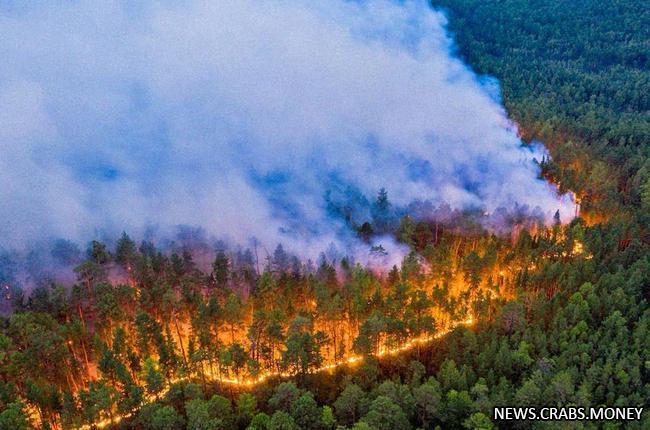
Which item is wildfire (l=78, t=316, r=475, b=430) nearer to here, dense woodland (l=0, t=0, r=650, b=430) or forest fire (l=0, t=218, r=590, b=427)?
forest fire (l=0, t=218, r=590, b=427)

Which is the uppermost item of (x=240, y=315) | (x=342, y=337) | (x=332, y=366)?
(x=240, y=315)

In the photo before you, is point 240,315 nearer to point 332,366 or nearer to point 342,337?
point 332,366

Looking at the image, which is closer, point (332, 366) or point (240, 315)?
point (332, 366)

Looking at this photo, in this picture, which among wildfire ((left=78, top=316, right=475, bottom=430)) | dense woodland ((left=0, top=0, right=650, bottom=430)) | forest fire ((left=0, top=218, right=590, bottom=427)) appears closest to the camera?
dense woodland ((left=0, top=0, right=650, bottom=430))

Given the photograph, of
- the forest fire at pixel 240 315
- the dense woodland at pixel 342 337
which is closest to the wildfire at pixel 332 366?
the forest fire at pixel 240 315

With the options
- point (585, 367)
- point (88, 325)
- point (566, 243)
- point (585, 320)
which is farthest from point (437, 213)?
point (88, 325)

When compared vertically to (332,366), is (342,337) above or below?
above

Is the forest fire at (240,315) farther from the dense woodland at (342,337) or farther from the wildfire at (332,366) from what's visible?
the dense woodland at (342,337)

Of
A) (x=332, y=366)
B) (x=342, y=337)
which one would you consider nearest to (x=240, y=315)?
(x=332, y=366)

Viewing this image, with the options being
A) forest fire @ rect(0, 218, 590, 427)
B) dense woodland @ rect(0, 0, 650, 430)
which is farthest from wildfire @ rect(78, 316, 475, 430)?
dense woodland @ rect(0, 0, 650, 430)

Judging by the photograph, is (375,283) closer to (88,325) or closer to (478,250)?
(478,250)
